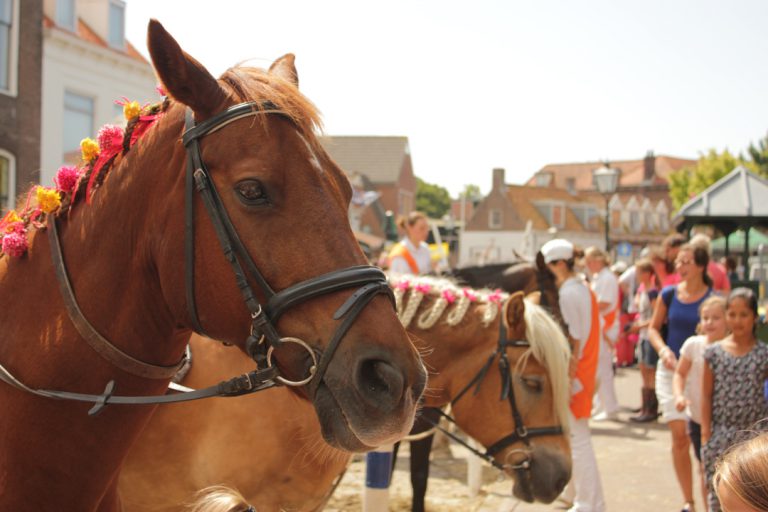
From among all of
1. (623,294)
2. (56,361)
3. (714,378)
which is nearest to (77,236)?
(56,361)

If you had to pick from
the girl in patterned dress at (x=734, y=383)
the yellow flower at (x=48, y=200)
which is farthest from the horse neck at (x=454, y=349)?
the yellow flower at (x=48, y=200)

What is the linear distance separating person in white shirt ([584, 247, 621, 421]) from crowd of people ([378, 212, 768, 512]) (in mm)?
1525

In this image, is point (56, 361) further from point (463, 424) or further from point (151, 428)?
point (463, 424)

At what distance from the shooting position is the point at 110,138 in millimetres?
2129

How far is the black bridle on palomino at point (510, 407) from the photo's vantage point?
4156 mm

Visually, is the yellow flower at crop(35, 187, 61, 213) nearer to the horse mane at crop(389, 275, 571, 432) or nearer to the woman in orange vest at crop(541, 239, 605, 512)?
the horse mane at crop(389, 275, 571, 432)

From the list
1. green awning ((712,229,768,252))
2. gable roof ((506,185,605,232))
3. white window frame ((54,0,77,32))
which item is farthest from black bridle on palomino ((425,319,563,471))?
gable roof ((506,185,605,232))

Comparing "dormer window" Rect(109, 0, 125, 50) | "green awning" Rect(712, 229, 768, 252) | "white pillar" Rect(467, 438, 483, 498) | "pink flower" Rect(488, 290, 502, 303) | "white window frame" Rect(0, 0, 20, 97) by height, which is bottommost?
"white pillar" Rect(467, 438, 483, 498)

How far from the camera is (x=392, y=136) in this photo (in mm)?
60781

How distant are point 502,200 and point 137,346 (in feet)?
185

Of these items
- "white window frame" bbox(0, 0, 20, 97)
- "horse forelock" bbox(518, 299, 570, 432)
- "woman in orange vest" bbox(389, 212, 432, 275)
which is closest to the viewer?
"horse forelock" bbox(518, 299, 570, 432)

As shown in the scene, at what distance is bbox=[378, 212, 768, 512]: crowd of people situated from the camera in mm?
3053

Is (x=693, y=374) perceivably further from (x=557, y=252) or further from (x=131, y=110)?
(x=131, y=110)

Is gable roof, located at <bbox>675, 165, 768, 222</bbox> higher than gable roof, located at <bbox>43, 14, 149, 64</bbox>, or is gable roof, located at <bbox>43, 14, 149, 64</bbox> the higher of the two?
gable roof, located at <bbox>43, 14, 149, 64</bbox>
